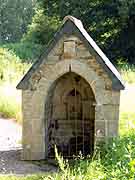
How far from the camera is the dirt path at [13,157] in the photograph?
7363 millimetres

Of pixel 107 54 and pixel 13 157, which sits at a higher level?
pixel 107 54

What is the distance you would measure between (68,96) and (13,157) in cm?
163

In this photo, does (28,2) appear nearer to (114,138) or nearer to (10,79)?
(10,79)

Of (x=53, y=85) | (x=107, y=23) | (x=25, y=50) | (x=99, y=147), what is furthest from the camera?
(x=107, y=23)

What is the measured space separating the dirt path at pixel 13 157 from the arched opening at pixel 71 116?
0.78 meters

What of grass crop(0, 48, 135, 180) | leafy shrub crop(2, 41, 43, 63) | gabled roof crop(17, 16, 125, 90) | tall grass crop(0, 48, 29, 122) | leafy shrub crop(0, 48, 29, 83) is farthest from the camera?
leafy shrub crop(2, 41, 43, 63)

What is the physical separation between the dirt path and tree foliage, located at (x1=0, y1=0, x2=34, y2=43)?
47238mm

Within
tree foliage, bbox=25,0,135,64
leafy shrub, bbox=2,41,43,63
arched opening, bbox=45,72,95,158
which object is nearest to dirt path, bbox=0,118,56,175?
arched opening, bbox=45,72,95,158

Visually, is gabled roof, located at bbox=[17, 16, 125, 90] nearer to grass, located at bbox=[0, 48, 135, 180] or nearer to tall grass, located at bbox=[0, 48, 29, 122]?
grass, located at bbox=[0, 48, 135, 180]

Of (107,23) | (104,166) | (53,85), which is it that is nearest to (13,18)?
(107,23)

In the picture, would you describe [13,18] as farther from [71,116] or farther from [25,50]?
[71,116]

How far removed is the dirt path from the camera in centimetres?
736

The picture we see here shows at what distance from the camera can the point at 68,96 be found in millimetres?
8891

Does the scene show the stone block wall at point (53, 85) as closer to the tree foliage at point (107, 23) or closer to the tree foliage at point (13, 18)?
the tree foliage at point (107, 23)
